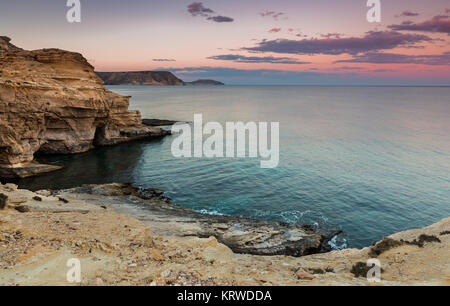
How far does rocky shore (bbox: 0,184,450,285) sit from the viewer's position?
10.9 metres

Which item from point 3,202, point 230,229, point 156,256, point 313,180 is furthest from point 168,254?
point 313,180

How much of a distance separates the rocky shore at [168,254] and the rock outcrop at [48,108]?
71.4 feet

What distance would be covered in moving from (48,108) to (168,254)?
4221 cm

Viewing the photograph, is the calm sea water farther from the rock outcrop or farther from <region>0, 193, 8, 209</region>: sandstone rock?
<region>0, 193, 8, 209</region>: sandstone rock

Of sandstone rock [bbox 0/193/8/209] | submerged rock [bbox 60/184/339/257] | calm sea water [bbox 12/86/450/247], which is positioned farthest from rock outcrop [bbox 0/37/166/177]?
sandstone rock [bbox 0/193/8/209]

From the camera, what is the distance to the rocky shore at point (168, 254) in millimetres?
10938

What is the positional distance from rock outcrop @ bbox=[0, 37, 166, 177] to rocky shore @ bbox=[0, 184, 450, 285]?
2177 centimetres

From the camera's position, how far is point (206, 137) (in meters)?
66.9

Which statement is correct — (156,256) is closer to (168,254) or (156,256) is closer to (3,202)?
(168,254)

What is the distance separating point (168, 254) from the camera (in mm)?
13805

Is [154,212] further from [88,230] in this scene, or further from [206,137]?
[206,137]

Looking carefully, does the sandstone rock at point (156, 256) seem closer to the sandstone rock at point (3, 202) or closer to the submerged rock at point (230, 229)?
the submerged rock at point (230, 229)

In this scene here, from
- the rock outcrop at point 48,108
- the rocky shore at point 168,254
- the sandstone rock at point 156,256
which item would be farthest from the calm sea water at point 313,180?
the sandstone rock at point 156,256

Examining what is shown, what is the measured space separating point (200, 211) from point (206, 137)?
38993 mm
